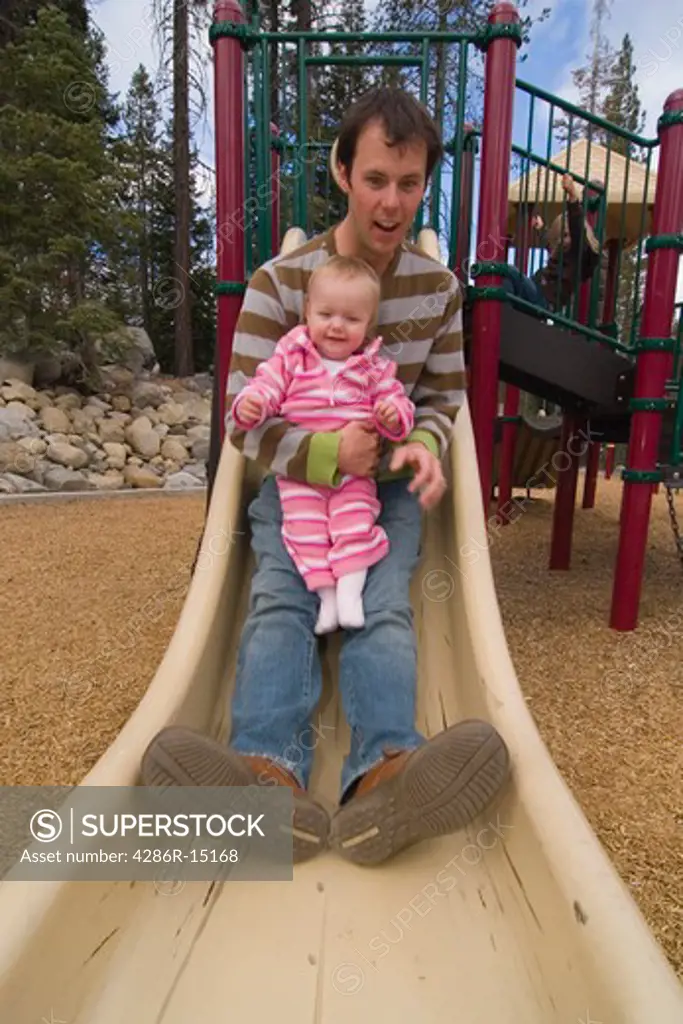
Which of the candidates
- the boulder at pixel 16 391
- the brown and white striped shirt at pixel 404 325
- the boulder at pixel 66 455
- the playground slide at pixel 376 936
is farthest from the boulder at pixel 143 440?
the playground slide at pixel 376 936

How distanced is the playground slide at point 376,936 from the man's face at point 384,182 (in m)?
1.03

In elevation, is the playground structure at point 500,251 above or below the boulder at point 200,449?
above

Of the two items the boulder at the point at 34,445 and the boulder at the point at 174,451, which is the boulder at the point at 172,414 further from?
the boulder at the point at 34,445

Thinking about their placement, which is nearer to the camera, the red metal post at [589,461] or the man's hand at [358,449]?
the man's hand at [358,449]

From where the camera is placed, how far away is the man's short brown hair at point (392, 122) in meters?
1.51

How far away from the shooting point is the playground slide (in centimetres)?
77

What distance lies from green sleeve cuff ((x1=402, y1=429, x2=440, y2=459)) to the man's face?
48 cm

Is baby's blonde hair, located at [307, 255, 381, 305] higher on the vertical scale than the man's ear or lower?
lower

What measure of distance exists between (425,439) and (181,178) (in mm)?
10438

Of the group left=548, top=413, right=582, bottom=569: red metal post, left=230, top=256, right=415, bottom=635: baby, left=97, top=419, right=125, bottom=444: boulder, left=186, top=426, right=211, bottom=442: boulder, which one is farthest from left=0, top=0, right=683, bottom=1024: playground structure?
left=186, top=426, right=211, bottom=442: boulder

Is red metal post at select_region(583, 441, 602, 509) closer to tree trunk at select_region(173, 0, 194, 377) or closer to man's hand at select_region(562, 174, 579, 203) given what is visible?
man's hand at select_region(562, 174, 579, 203)

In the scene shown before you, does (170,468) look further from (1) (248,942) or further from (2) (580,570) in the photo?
(1) (248,942)

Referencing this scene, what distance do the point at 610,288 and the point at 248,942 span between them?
180 inches

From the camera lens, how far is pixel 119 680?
2365mm
